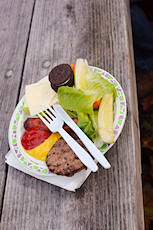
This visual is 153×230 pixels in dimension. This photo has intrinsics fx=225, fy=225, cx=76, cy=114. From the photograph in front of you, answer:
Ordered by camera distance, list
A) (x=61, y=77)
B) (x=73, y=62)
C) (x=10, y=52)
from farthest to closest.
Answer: (x=10, y=52), (x=73, y=62), (x=61, y=77)

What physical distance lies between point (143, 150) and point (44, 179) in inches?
49.1

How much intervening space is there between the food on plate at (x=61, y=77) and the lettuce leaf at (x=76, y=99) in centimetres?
6

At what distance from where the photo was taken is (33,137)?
1184 mm

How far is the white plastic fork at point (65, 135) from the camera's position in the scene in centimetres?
96

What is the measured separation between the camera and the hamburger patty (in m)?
1.01

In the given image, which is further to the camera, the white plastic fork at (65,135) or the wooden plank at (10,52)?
the wooden plank at (10,52)

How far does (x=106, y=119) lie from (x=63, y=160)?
0.93ft

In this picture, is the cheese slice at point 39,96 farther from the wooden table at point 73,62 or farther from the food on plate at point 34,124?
the wooden table at point 73,62

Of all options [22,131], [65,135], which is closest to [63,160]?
[65,135]

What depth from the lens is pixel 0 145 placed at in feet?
4.60

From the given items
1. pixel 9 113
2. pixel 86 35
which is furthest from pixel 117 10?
pixel 9 113

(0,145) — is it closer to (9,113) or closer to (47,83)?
(9,113)

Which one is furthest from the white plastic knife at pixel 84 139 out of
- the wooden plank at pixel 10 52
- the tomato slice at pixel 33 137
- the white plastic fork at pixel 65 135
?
the wooden plank at pixel 10 52

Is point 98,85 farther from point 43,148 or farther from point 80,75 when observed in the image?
point 43,148
